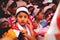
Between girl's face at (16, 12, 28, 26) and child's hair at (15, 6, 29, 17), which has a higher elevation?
child's hair at (15, 6, 29, 17)

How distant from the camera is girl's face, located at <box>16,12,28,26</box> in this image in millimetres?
1076

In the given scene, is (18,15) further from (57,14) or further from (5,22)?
(57,14)

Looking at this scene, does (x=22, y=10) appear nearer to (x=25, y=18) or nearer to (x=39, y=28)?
(x=25, y=18)

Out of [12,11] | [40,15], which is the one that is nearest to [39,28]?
[40,15]

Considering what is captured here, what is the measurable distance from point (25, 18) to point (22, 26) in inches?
2.2

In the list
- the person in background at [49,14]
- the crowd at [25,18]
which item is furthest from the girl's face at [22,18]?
the person in background at [49,14]

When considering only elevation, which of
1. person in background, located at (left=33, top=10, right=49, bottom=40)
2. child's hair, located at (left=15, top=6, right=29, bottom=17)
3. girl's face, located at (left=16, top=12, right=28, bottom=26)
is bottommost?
person in background, located at (left=33, top=10, right=49, bottom=40)

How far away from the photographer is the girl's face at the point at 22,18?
42.4 inches

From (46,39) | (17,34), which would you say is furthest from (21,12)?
(46,39)

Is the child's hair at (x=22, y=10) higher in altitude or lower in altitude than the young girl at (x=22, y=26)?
A: higher

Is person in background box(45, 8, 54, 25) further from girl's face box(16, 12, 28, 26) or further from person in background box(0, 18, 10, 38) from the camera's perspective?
person in background box(0, 18, 10, 38)

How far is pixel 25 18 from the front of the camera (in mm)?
1082

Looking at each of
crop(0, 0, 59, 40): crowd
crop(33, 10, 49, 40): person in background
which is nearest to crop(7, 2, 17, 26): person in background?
Answer: crop(0, 0, 59, 40): crowd

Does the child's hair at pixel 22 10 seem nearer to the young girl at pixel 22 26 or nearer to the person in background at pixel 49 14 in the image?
the young girl at pixel 22 26
